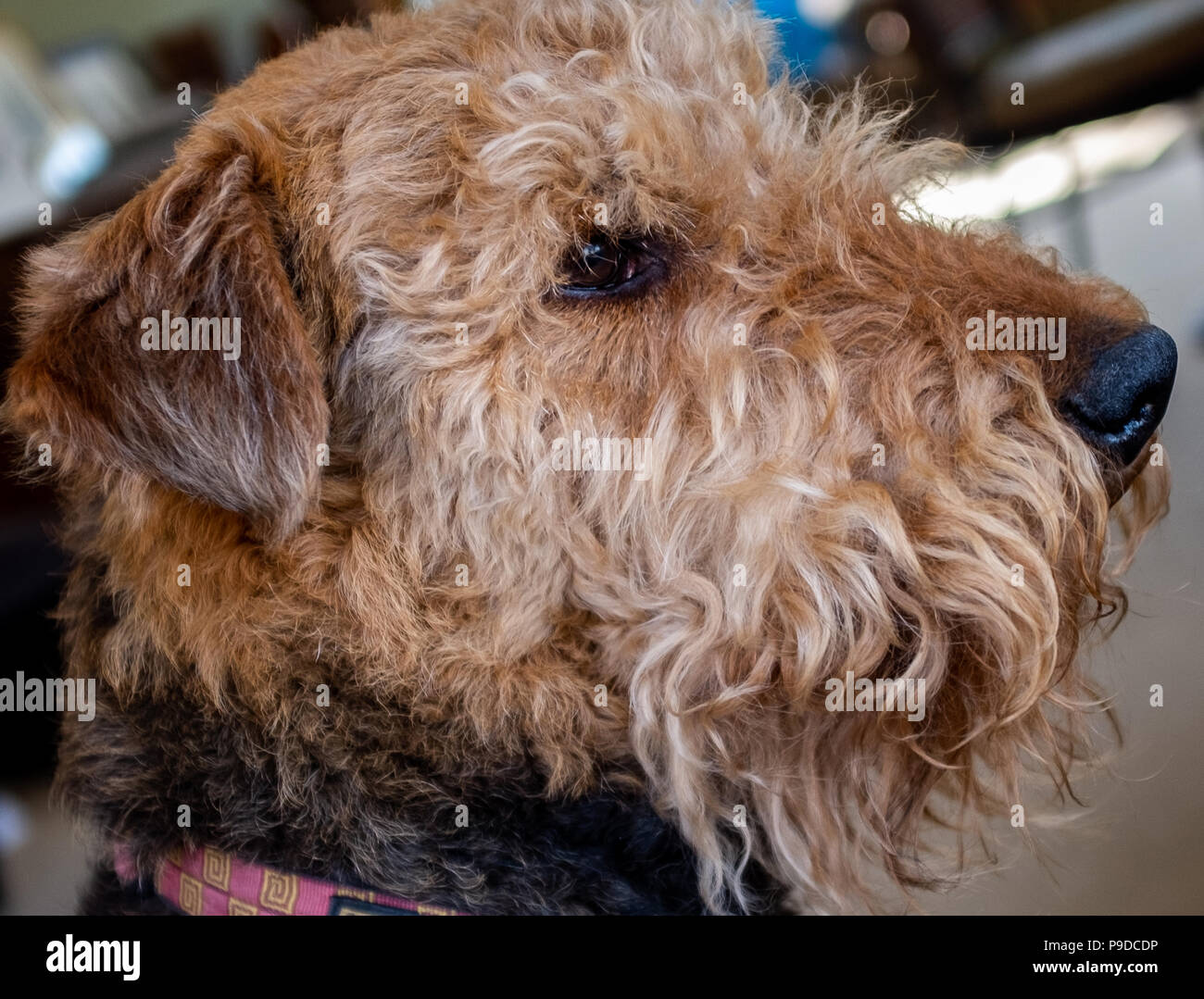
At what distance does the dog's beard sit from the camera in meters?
1.47

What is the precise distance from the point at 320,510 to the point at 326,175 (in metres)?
0.57

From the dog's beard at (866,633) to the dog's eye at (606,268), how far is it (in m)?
0.31

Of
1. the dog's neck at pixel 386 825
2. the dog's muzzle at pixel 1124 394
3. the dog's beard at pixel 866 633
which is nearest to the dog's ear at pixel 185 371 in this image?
the dog's neck at pixel 386 825

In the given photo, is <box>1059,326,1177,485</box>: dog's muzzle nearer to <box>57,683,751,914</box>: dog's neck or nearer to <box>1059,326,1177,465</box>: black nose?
<box>1059,326,1177,465</box>: black nose

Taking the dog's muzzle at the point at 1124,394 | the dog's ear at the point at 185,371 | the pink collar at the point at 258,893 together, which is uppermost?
the dog's ear at the point at 185,371

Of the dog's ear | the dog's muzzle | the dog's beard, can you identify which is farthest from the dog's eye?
A: the dog's muzzle

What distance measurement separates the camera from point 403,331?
1.60 m

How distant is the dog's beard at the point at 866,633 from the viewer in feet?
4.83

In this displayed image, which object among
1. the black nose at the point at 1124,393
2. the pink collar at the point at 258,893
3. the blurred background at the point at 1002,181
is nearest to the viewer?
the black nose at the point at 1124,393

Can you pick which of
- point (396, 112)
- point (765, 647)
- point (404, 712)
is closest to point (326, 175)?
point (396, 112)

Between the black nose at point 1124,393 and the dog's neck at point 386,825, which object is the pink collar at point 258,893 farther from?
the black nose at point 1124,393

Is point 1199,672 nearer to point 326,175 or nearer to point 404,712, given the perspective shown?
point 404,712

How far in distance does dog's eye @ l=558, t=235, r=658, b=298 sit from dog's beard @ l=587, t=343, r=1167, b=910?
31 centimetres

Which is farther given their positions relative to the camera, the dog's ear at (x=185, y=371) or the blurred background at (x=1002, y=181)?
the blurred background at (x=1002, y=181)
